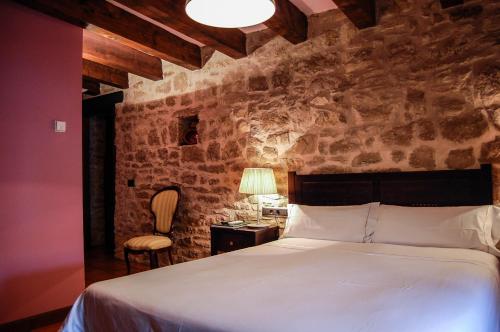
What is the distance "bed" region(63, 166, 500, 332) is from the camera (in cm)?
136

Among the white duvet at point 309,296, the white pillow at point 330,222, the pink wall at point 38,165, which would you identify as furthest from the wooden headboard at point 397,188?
the pink wall at point 38,165

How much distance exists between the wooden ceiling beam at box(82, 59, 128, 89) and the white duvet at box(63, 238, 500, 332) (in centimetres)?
322

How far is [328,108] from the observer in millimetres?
3436

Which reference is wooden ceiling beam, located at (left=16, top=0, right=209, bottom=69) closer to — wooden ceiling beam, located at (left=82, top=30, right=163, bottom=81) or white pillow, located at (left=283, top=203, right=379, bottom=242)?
wooden ceiling beam, located at (left=82, top=30, right=163, bottom=81)

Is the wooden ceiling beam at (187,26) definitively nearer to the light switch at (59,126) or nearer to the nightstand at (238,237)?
the light switch at (59,126)

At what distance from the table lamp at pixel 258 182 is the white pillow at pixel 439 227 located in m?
1.06

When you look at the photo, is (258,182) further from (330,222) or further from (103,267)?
(103,267)

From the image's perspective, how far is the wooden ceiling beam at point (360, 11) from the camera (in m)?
2.89

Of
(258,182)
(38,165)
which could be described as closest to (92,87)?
(38,165)

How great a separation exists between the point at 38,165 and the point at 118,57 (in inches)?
63.3

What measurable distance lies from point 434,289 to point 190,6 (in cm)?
176

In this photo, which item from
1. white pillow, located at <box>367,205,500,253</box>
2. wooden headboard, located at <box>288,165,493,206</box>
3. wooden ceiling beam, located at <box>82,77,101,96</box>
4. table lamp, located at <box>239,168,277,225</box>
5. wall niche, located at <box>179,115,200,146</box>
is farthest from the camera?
wooden ceiling beam, located at <box>82,77,101,96</box>

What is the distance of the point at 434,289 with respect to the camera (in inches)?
65.1

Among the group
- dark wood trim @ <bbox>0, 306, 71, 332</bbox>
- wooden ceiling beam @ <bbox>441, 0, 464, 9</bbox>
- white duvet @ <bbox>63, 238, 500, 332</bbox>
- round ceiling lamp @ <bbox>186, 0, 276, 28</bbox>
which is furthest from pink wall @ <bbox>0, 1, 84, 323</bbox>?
wooden ceiling beam @ <bbox>441, 0, 464, 9</bbox>
